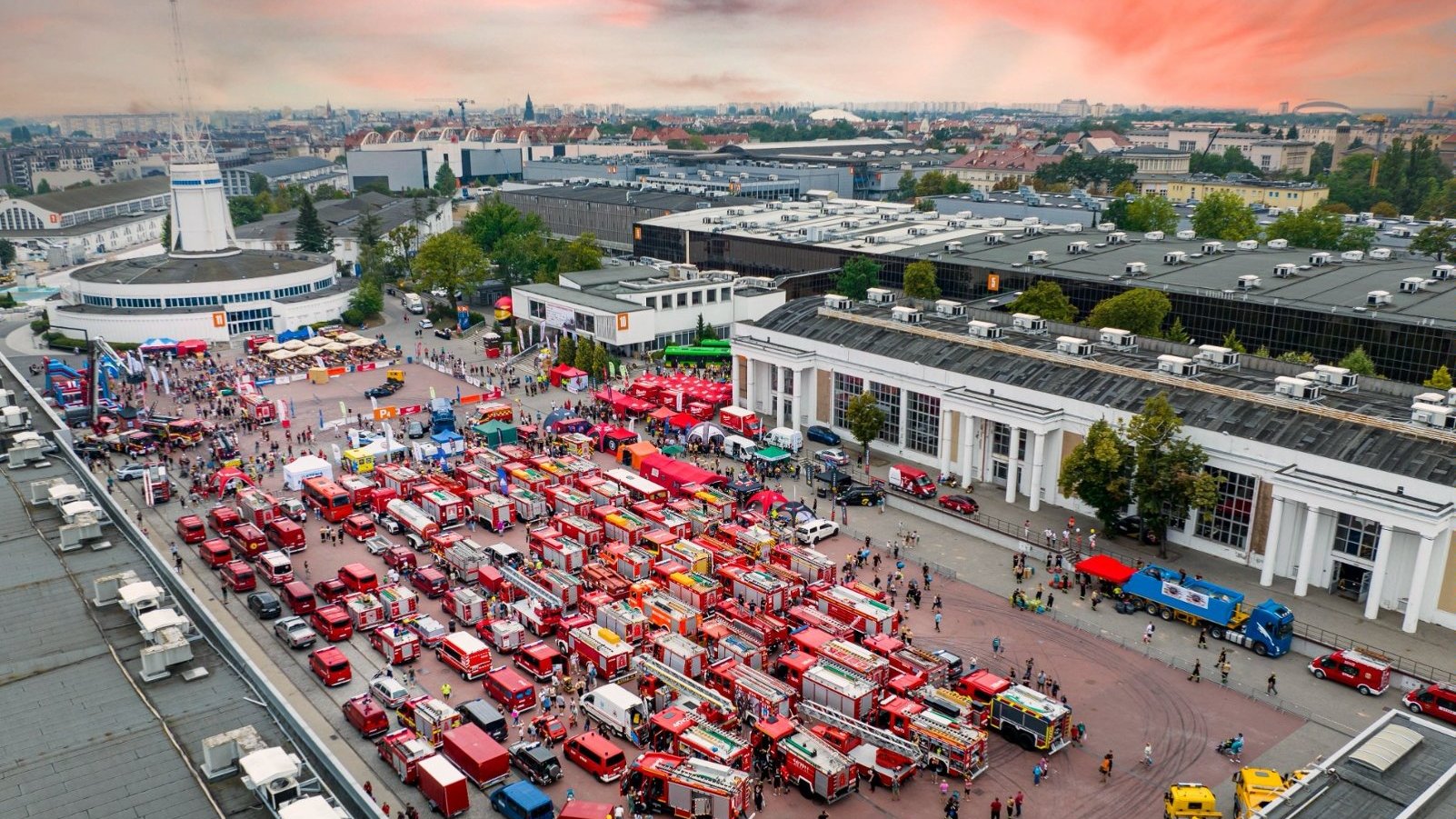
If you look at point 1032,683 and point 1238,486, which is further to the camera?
point 1238,486

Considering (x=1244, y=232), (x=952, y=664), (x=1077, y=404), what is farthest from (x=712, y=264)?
(x=952, y=664)

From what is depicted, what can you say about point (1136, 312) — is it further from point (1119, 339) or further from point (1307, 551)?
point (1307, 551)

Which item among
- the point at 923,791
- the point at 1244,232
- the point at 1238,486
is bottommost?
the point at 923,791

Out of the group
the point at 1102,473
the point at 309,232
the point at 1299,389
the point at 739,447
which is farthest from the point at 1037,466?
the point at 309,232

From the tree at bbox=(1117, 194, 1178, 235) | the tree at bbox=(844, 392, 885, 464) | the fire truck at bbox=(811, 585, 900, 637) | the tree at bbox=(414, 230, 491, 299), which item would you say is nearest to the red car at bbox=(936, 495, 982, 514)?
the tree at bbox=(844, 392, 885, 464)

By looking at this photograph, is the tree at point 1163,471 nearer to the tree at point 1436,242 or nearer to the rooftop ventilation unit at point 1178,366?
the rooftop ventilation unit at point 1178,366

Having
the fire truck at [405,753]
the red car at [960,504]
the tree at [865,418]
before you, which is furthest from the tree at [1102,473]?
the fire truck at [405,753]

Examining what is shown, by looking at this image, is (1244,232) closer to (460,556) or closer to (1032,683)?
(1032,683)

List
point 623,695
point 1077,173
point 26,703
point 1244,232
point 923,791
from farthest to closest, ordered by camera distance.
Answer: point 1077,173 < point 1244,232 < point 623,695 < point 923,791 < point 26,703
